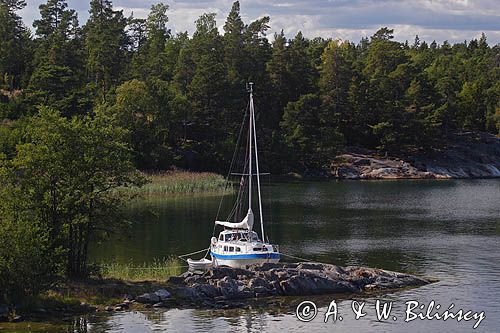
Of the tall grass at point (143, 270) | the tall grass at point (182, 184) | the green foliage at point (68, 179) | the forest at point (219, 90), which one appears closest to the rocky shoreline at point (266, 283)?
the tall grass at point (143, 270)

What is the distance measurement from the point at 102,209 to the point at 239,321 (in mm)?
8359

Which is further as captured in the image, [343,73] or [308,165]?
[343,73]

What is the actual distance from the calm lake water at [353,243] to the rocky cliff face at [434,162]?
15639 millimetres

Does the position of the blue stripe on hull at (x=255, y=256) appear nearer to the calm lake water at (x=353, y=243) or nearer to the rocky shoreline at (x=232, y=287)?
the rocky shoreline at (x=232, y=287)

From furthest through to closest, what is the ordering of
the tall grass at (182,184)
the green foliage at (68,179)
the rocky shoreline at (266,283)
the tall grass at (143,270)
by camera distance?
the tall grass at (182,184)
the tall grass at (143,270)
the rocky shoreline at (266,283)
the green foliage at (68,179)

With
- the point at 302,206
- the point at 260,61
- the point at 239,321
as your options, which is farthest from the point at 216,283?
the point at 260,61

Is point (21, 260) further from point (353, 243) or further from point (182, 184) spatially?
point (182, 184)

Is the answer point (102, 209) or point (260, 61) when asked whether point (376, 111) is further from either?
point (102, 209)

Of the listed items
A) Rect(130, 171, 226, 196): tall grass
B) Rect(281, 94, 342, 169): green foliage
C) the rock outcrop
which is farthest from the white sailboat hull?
Rect(281, 94, 342, 169): green foliage

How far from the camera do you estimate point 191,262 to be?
4366 cm

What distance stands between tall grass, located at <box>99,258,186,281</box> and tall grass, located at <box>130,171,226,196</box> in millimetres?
30618

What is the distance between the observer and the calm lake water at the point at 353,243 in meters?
33.3

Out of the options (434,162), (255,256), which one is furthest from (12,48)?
(255,256)

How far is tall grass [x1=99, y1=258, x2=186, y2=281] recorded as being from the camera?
1533 inches
